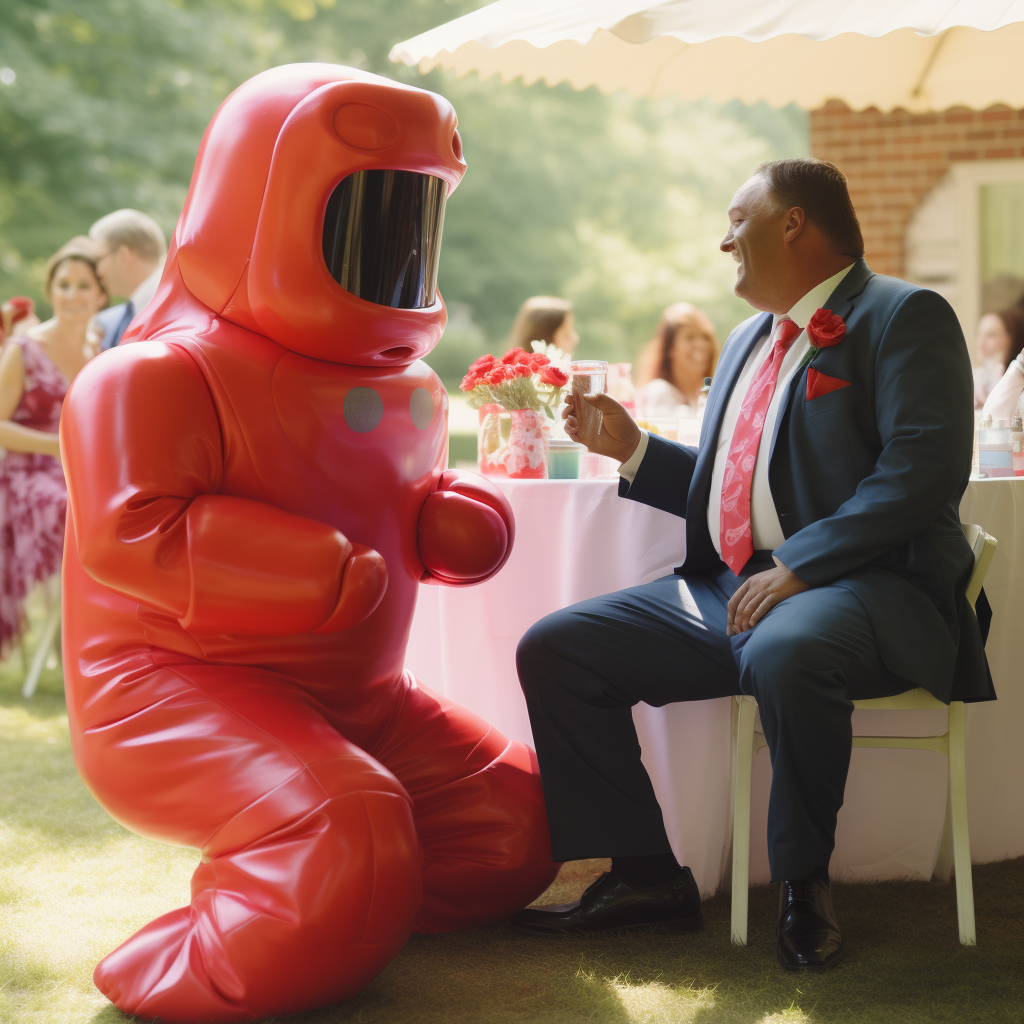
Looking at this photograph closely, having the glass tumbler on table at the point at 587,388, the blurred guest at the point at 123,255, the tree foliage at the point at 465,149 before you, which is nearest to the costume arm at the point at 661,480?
the glass tumbler on table at the point at 587,388

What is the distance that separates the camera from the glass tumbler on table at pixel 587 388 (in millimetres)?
2723

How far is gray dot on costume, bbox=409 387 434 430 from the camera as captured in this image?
2254mm

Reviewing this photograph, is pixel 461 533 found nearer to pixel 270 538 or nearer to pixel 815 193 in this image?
pixel 270 538

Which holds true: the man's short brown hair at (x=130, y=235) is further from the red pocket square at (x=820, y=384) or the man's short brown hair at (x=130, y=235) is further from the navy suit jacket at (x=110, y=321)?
the red pocket square at (x=820, y=384)

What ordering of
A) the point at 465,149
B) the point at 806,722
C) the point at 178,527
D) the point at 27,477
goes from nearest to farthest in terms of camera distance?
the point at 178,527 → the point at 806,722 → the point at 27,477 → the point at 465,149

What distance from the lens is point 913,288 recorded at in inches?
95.0

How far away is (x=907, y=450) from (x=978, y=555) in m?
0.30

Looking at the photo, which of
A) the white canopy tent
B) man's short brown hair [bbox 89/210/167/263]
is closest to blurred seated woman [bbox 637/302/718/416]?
the white canopy tent

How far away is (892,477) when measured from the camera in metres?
2.28

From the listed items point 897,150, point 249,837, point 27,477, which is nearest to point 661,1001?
point 249,837

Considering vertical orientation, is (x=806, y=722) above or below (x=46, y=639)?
above

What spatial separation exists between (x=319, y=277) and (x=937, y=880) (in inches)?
80.5

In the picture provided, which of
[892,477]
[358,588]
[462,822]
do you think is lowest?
[462,822]

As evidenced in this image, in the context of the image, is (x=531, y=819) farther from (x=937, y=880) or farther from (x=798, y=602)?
(x=937, y=880)
